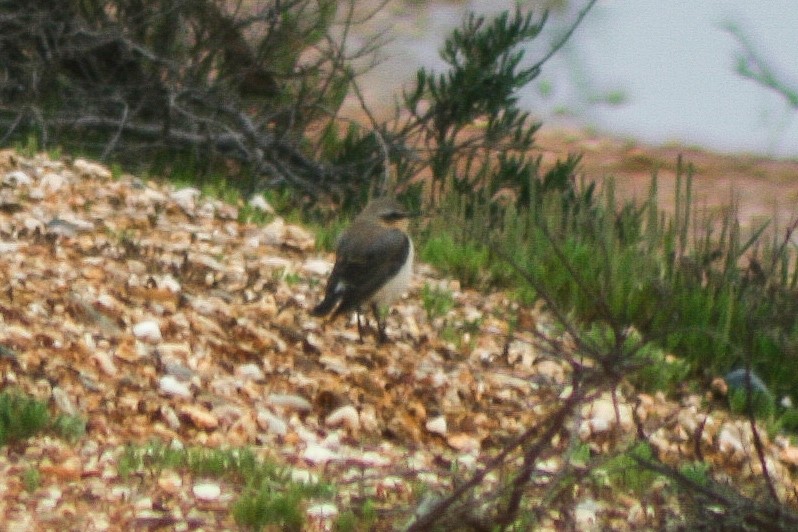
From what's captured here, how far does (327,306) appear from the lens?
23.0 feet

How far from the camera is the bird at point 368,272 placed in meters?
7.01

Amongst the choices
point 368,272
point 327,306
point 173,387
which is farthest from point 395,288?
point 173,387

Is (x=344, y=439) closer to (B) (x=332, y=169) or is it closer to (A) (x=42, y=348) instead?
(A) (x=42, y=348)

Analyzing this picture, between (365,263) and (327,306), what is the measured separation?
0.29 metres

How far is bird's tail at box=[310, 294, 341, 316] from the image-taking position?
6.98m

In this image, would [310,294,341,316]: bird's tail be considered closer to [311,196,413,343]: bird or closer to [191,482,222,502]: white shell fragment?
[311,196,413,343]: bird

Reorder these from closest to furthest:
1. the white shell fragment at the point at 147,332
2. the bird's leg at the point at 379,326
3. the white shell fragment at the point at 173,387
A: the white shell fragment at the point at 173,387
the white shell fragment at the point at 147,332
the bird's leg at the point at 379,326

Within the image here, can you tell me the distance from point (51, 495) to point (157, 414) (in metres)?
0.91

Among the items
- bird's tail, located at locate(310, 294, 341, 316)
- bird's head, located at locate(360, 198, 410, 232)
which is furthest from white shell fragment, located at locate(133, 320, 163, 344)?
bird's head, located at locate(360, 198, 410, 232)

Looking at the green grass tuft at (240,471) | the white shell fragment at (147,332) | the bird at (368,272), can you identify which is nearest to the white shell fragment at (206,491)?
the green grass tuft at (240,471)

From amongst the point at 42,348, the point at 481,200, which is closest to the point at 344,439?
the point at 42,348

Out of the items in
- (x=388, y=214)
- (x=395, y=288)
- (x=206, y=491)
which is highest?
(x=388, y=214)

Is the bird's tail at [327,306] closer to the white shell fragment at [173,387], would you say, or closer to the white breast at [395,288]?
the white breast at [395,288]

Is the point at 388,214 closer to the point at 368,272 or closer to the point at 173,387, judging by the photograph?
the point at 368,272
